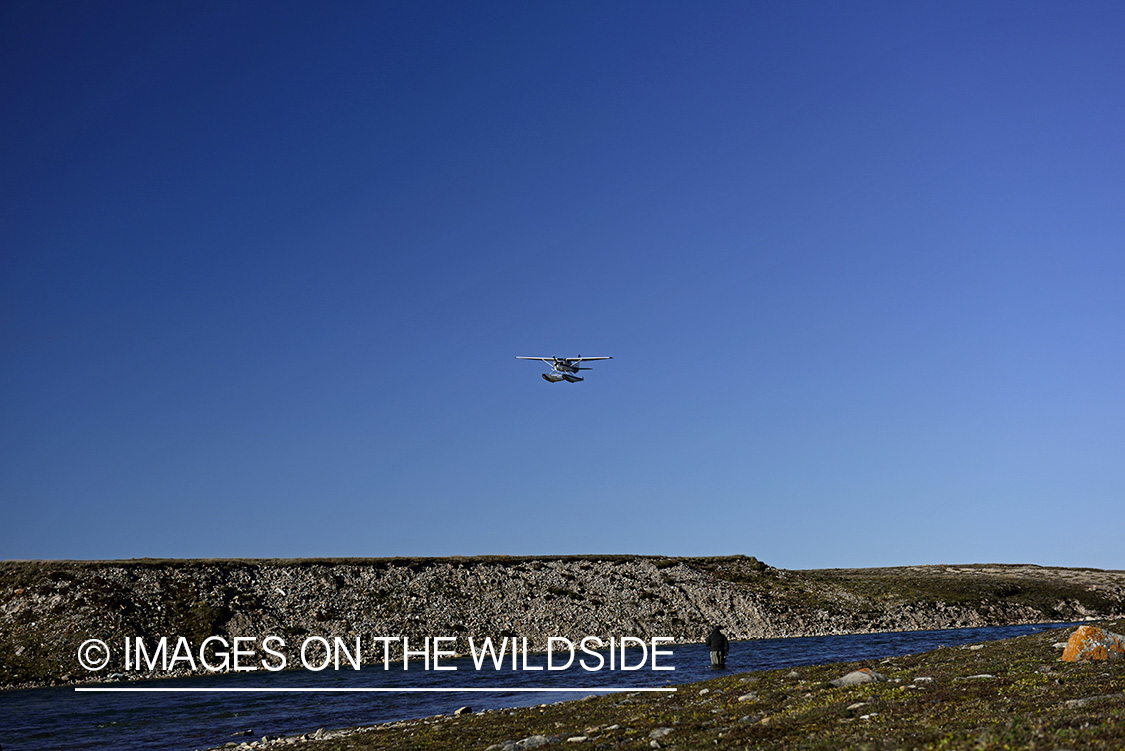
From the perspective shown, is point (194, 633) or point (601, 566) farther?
point (601, 566)

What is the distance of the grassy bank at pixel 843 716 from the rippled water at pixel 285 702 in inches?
275

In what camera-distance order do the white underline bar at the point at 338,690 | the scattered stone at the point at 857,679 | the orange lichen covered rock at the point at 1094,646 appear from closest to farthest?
1. the orange lichen covered rock at the point at 1094,646
2. the scattered stone at the point at 857,679
3. the white underline bar at the point at 338,690

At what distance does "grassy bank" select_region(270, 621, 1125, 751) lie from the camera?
13.7 metres

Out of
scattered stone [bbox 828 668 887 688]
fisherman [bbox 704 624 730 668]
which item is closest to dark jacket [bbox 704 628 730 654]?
fisherman [bbox 704 624 730 668]

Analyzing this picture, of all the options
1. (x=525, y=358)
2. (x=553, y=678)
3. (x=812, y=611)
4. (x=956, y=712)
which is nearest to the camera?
(x=956, y=712)

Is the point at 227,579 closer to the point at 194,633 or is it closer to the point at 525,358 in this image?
the point at 194,633

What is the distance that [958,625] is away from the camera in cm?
8150

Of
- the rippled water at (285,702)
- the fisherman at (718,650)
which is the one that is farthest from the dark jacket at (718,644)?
the rippled water at (285,702)

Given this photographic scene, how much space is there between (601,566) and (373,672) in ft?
117

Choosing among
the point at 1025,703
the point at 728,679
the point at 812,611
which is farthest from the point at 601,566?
the point at 1025,703

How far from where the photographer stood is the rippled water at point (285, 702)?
33188mm

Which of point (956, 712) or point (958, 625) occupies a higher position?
point (956, 712)

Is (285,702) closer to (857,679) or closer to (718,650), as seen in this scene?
(718,650)

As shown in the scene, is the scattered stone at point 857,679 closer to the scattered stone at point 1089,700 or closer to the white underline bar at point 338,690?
the scattered stone at point 1089,700
